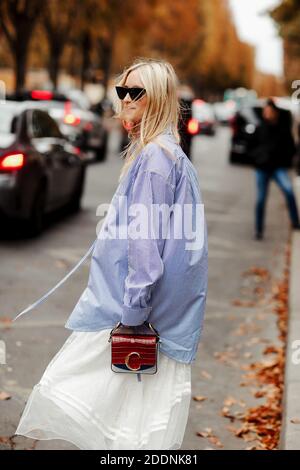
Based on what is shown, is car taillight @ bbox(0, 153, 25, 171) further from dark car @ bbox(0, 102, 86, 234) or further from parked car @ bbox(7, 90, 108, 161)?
parked car @ bbox(7, 90, 108, 161)

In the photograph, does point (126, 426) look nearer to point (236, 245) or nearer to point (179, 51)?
point (236, 245)

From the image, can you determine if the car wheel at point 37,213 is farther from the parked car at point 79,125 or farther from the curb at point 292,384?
the parked car at point 79,125

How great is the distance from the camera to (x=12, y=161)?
9.86m

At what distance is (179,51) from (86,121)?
178 feet

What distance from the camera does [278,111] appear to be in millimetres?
11703

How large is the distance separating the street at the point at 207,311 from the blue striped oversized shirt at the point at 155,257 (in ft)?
5.09

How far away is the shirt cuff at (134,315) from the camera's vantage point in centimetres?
314

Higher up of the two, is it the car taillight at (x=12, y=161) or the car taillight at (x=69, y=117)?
the car taillight at (x=12, y=161)

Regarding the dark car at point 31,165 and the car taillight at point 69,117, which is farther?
the car taillight at point 69,117

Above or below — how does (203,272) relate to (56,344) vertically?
above

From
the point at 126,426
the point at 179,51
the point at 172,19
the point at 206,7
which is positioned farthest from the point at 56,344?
the point at 206,7

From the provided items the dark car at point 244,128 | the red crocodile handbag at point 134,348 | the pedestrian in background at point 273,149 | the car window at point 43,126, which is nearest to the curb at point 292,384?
the red crocodile handbag at point 134,348

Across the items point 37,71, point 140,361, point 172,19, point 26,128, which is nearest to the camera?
point 140,361

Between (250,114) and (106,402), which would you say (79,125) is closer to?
(250,114)
